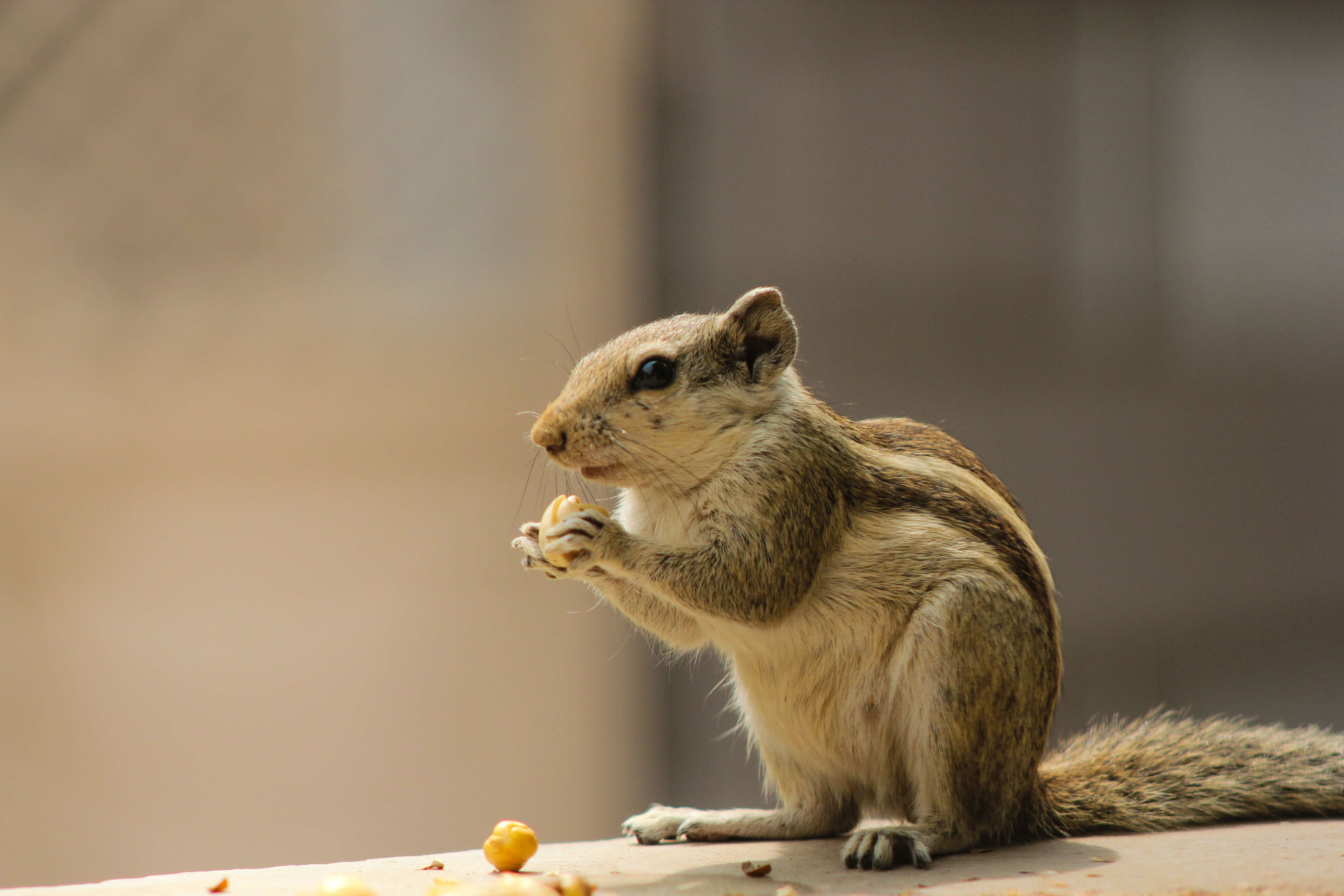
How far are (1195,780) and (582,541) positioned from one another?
5.54ft

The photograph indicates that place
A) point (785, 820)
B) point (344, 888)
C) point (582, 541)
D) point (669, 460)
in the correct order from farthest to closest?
point (785, 820) → point (669, 460) → point (582, 541) → point (344, 888)

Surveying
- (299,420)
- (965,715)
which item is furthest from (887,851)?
(299,420)

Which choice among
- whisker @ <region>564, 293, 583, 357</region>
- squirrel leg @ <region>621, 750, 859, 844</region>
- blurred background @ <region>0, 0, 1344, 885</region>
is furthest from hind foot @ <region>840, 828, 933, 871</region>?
whisker @ <region>564, 293, 583, 357</region>

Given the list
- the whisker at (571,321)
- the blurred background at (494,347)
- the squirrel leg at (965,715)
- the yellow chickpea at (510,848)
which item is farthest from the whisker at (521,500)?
the squirrel leg at (965,715)

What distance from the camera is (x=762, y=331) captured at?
8.35 ft

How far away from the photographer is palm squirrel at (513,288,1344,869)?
2.30 metres

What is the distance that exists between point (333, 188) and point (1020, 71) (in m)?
3.13

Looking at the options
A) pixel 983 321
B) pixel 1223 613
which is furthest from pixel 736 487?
pixel 1223 613

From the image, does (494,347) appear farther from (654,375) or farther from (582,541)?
(582,541)

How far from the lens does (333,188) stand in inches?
193

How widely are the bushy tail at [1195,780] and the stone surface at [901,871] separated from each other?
0.06m

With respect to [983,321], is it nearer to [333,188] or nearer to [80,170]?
[333,188]

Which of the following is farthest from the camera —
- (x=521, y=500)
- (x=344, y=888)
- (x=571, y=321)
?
(x=571, y=321)

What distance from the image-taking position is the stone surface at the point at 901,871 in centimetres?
198
